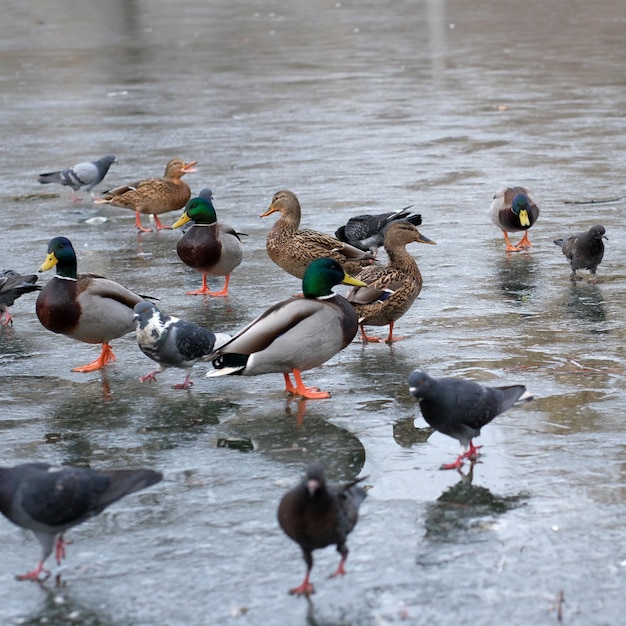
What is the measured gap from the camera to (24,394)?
662 cm

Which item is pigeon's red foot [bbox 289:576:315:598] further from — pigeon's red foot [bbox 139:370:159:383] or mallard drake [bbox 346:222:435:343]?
mallard drake [bbox 346:222:435:343]

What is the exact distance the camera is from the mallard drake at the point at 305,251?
27.7ft

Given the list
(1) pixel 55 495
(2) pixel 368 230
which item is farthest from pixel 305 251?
(1) pixel 55 495

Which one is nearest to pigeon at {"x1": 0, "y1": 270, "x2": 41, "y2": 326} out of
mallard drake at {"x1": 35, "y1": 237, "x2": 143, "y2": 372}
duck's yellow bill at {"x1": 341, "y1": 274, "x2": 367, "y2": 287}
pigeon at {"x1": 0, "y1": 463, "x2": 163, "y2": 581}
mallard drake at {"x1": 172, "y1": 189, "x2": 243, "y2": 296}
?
mallard drake at {"x1": 35, "y1": 237, "x2": 143, "y2": 372}

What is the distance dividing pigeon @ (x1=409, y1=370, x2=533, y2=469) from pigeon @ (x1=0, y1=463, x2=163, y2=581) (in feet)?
4.24

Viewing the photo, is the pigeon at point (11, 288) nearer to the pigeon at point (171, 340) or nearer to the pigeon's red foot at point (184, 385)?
the pigeon at point (171, 340)

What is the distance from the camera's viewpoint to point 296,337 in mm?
6273

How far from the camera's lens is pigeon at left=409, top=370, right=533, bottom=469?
5230 mm

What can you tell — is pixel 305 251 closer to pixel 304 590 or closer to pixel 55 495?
pixel 55 495

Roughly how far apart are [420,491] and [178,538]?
3.48ft

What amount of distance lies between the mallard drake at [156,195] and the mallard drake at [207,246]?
6.27 feet

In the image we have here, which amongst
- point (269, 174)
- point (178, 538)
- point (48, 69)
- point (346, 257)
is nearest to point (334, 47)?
point (48, 69)

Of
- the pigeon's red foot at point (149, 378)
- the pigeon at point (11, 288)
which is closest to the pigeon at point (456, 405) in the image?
the pigeon's red foot at point (149, 378)

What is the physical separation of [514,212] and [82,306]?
151 inches
